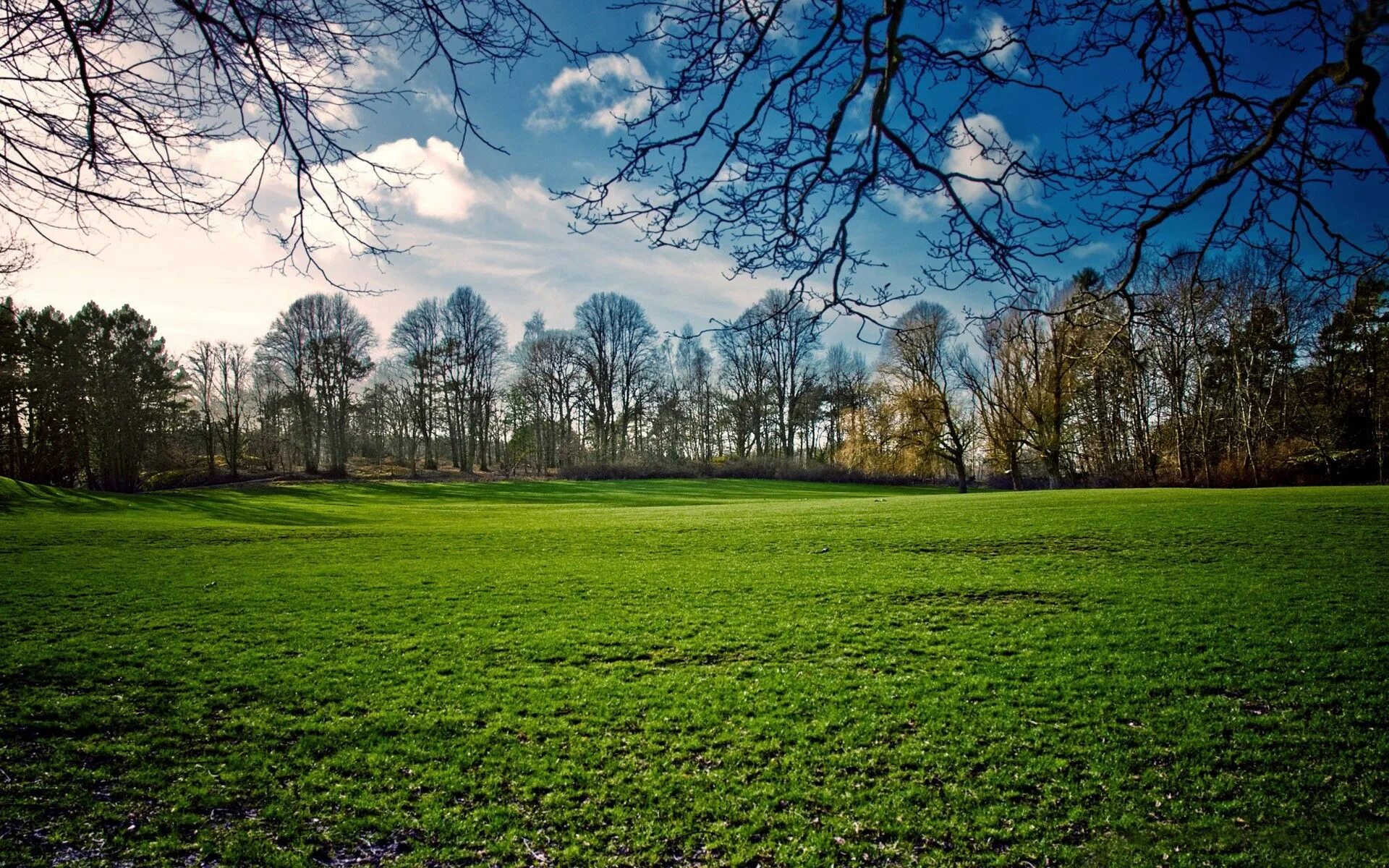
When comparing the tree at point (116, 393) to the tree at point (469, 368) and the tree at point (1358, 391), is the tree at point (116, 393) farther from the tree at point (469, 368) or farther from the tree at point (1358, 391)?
the tree at point (1358, 391)

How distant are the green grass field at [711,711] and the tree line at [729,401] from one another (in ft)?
9.51

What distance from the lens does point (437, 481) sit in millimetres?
39344

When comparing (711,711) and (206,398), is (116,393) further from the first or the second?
(711,711)

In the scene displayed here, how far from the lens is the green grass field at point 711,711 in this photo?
3.33m

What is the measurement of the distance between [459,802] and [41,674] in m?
4.81

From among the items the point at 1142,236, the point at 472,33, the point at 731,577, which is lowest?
the point at 731,577

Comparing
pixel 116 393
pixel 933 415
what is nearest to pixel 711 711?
pixel 933 415

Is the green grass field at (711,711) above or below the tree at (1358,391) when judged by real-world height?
below

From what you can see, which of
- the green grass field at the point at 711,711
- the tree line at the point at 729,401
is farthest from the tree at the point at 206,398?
the green grass field at the point at 711,711

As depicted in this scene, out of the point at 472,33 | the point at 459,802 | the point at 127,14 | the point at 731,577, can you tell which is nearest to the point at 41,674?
the point at 459,802

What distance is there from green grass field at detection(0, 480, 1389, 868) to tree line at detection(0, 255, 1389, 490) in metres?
2.90

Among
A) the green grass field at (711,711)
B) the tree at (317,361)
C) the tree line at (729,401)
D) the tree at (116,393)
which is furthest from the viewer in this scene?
the tree at (317,361)

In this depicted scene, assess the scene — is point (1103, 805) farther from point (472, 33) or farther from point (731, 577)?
point (731, 577)

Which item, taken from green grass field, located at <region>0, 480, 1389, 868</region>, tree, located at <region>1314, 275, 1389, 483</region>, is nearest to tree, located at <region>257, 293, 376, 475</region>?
green grass field, located at <region>0, 480, 1389, 868</region>
